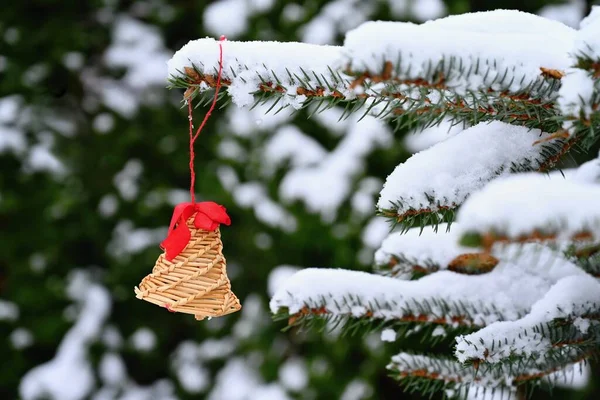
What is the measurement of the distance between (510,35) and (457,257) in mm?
Result: 343

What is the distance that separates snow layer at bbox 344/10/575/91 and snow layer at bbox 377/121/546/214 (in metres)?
0.10

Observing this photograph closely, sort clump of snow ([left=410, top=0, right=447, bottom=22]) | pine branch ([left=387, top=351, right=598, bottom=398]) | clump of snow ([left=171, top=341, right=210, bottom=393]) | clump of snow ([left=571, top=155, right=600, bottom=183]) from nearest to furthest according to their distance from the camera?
clump of snow ([left=571, top=155, right=600, bottom=183]) → pine branch ([left=387, top=351, right=598, bottom=398]) → clump of snow ([left=410, top=0, right=447, bottom=22]) → clump of snow ([left=171, top=341, right=210, bottom=393])

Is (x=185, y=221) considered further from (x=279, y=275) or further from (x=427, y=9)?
(x=427, y=9)

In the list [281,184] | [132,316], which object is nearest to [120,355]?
[132,316]

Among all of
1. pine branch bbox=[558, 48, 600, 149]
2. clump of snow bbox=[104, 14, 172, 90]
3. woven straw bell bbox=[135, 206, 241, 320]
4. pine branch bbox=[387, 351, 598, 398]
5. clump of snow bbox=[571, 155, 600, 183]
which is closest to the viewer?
pine branch bbox=[558, 48, 600, 149]

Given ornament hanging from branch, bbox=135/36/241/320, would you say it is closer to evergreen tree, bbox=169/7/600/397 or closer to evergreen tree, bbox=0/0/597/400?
evergreen tree, bbox=169/7/600/397

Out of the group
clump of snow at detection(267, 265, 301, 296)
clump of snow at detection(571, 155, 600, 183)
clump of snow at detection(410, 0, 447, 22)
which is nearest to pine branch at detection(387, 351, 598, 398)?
clump of snow at detection(571, 155, 600, 183)

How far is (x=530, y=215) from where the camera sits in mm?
389

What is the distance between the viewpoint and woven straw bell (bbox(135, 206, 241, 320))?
91 centimetres

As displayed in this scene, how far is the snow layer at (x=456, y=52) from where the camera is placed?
0.51m

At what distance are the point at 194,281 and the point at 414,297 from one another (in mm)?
316

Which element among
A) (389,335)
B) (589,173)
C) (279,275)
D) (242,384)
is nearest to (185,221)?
(389,335)

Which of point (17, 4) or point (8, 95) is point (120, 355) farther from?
point (17, 4)

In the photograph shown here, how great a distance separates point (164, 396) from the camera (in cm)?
240
